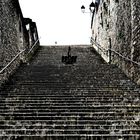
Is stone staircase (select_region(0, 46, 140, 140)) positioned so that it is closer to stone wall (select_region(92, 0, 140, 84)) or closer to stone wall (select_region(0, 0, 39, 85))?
stone wall (select_region(92, 0, 140, 84))

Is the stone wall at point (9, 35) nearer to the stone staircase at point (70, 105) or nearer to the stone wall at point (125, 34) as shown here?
the stone staircase at point (70, 105)

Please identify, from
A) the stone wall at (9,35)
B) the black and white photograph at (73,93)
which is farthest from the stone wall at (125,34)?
the stone wall at (9,35)

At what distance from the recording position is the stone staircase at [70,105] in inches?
321

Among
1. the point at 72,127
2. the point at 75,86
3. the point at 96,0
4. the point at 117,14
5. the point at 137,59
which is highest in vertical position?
the point at 96,0

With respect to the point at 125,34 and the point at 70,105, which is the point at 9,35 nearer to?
the point at 125,34

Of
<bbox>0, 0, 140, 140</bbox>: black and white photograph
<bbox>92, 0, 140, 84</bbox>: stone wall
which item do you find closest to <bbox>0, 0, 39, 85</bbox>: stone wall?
<bbox>0, 0, 140, 140</bbox>: black and white photograph

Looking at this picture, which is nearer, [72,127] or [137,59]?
[72,127]

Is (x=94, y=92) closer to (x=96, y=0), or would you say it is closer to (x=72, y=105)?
(x=72, y=105)

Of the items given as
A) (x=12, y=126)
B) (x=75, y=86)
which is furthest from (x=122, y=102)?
(x=12, y=126)

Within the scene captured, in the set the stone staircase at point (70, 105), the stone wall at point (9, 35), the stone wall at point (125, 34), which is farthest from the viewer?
the stone wall at point (9, 35)

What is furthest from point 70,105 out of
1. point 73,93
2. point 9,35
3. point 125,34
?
point 9,35

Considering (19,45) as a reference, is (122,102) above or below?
below

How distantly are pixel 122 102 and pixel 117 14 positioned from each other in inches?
318

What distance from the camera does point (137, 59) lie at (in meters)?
12.0
